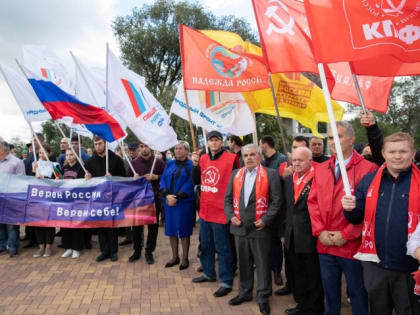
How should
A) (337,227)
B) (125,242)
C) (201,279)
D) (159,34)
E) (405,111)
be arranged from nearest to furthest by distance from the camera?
(337,227)
(201,279)
(125,242)
(159,34)
(405,111)

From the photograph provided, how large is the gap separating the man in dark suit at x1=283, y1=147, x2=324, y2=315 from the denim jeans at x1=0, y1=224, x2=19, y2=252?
5033 mm

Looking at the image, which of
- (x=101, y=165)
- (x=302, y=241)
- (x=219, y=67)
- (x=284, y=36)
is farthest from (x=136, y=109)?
(x=302, y=241)

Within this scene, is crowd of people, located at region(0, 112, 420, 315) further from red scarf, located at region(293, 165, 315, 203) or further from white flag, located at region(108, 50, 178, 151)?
white flag, located at region(108, 50, 178, 151)

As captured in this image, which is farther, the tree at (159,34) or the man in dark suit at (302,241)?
the tree at (159,34)

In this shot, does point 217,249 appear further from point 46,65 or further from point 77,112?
point 46,65

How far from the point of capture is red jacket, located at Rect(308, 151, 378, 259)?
127 inches

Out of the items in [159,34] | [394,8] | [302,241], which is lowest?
[302,241]

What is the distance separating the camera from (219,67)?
5.25 m

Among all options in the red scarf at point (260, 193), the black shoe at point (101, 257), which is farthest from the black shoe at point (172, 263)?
the red scarf at point (260, 193)

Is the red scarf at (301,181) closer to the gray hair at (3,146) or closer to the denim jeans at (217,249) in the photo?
the denim jeans at (217,249)

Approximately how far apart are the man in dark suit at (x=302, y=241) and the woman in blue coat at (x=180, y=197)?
1947mm

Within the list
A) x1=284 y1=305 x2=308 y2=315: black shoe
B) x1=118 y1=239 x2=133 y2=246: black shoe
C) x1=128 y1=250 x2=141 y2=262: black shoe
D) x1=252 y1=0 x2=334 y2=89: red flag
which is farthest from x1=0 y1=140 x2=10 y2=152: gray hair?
x1=284 y1=305 x2=308 y2=315: black shoe

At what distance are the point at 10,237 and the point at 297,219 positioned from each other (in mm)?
5327

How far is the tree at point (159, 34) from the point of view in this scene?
3030 cm
